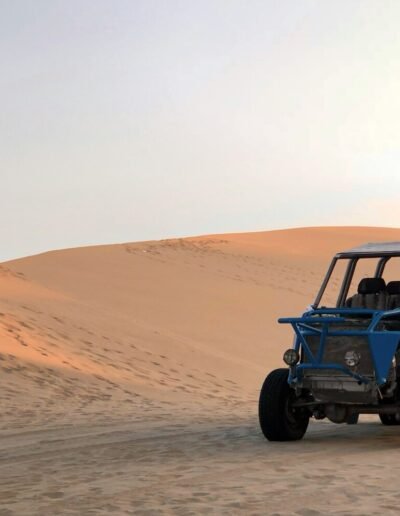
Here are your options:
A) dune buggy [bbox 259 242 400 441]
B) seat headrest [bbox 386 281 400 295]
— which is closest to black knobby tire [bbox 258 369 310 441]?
dune buggy [bbox 259 242 400 441]

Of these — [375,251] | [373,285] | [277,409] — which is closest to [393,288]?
[373,285]

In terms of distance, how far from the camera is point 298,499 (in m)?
6.07

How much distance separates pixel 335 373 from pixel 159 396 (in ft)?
22.9

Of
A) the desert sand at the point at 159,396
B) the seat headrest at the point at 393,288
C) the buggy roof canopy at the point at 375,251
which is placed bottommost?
the desert sand at the point at 159,396

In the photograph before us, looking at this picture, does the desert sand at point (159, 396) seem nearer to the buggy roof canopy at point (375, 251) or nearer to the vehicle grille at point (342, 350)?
the vehicle grille at point (342, 350)

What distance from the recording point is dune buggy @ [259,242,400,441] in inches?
322

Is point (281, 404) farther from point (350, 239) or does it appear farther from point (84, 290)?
point (350, 239)

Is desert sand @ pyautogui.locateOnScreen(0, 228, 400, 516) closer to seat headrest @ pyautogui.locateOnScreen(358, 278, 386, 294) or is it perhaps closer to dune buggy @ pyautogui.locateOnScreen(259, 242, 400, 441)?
dune buggy @ pyautogui.locateOnScreen(259, 242, 400, 441)

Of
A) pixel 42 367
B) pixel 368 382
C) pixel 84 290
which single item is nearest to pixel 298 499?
pixel 368 382

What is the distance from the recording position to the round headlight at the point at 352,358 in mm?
8188

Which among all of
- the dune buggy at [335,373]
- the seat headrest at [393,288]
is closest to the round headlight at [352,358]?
the dune buggy at [335,373]

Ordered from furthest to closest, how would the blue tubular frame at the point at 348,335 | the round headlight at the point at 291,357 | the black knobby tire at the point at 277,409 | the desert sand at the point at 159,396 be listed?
the black knobby tire at the point at 277,409 → the round headlight at the point at 291,357 → the blue tubular frame at the point at 348,335 → the desert sand at the point at 159,396

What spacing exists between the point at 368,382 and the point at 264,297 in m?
20.1

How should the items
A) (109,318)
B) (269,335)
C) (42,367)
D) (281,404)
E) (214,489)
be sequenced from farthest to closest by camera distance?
(269,335)
(109,318)
(42,367)
(281,404)
(214,489)
